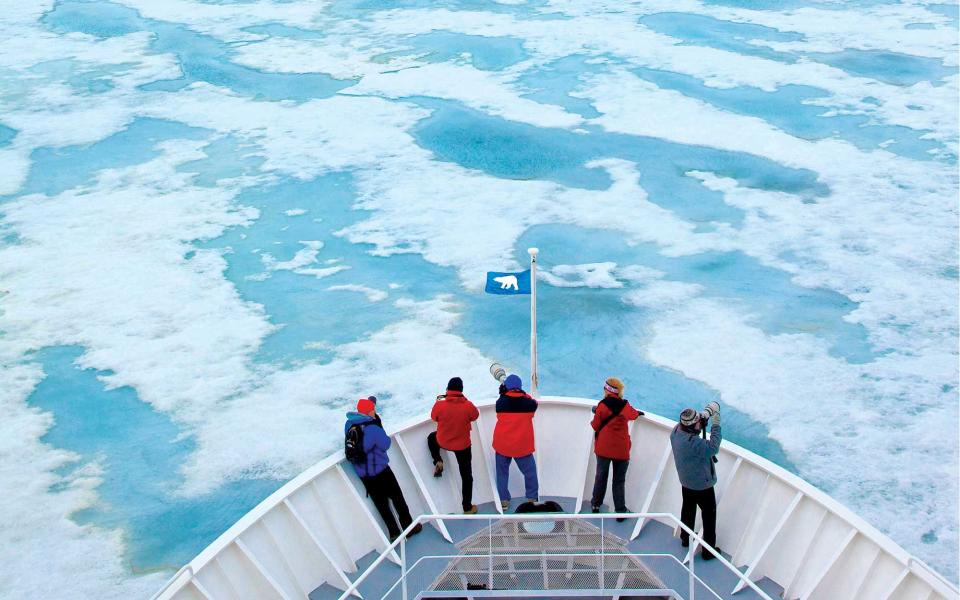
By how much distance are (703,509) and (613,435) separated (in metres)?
0.68

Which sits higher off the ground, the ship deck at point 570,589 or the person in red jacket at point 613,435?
the person in red jacket at point 613,435

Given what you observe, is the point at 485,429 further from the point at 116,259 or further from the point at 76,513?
the point at 116,259

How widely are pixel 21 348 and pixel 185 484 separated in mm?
3072

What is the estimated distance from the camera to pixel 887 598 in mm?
5031

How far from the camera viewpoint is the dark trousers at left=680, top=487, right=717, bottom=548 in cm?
556

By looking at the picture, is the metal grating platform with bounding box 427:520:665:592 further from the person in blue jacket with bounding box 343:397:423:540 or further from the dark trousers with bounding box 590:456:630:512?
the person in blue jacket with bounding box 343:397:423:540

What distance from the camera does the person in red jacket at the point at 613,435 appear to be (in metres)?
5.80

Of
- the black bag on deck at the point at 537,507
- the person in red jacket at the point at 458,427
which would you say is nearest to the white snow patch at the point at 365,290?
the person in red jacket at the point at 458,427

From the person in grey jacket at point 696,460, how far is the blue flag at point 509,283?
1.83 m

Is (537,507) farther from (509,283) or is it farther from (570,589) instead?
(509,283)

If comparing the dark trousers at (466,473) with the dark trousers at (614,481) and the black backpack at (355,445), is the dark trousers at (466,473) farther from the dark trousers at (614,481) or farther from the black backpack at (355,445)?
the dark trousers at (614,481)

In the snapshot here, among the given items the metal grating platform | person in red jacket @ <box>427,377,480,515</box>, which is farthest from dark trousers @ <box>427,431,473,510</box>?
the metal grating platform

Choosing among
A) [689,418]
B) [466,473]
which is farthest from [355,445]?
[689,418]

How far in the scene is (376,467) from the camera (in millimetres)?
5758
